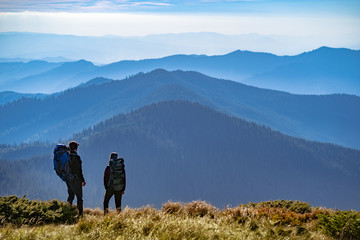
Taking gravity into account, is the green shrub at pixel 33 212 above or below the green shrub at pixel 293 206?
above

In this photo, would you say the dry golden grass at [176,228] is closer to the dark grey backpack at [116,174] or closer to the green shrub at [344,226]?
the green shrub at [344,226]

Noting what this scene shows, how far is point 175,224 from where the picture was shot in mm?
10016

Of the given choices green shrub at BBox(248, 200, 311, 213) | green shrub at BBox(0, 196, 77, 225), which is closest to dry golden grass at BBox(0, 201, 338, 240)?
green shrub at BBox(0, 196, 77, 225)

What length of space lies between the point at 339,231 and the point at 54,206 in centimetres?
1010

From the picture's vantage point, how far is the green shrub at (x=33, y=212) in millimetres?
11875

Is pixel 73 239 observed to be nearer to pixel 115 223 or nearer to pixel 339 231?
pixel 115 223

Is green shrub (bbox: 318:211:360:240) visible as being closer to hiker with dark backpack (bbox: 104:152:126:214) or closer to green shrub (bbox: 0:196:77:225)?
hiker with dark backpack (bbox: 104:152:126:214)

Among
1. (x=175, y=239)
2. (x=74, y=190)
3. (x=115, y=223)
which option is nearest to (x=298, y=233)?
(x=175, y=239)

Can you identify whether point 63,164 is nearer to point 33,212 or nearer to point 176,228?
point 33,212

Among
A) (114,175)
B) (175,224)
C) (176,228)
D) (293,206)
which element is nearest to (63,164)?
(114,175)

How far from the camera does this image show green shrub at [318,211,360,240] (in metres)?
10.6

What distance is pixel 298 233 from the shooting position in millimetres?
10883

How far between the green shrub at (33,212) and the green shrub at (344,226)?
330 inches

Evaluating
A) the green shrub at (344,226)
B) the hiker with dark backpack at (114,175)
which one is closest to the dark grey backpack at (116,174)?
the hiker with dark backpack at (114,175)
